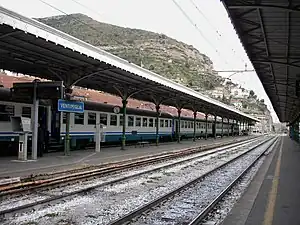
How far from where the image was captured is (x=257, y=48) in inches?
622

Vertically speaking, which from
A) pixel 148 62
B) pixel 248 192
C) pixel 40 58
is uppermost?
pixel 148 62

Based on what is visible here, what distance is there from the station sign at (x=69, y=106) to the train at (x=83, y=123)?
2.15 meters

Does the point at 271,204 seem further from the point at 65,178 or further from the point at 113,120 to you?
the point at 113,120

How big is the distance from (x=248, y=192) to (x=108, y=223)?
17.6 ft

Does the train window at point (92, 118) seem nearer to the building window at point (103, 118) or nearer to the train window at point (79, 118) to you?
the train window at point (79, 118)

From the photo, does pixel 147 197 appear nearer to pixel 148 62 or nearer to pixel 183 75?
pixel 183 75

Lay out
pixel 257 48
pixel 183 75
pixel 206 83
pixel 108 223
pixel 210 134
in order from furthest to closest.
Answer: pixel 183 75 < pixel 206 83 < pixel 210 134 < pixel 257 48 < pixel 108 223

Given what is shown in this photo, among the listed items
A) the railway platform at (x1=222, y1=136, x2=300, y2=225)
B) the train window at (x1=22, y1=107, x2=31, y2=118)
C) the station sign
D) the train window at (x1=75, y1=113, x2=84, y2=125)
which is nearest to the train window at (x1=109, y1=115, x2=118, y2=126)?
the train window at (x1=75, y1=113, x2=84, y2=125)

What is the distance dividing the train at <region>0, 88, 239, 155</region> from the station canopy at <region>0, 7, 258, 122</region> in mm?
1731

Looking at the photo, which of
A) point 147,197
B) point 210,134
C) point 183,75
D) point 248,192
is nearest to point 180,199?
point 147,197

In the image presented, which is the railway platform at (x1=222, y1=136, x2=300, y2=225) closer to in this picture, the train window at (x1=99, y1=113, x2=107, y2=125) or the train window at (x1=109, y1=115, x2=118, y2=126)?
the train window at (x1=99, y1=113, x2=107, y2=125)

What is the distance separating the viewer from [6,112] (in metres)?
17.6

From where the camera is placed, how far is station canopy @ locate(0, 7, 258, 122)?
41.1 feet

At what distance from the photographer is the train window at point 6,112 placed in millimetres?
17375
